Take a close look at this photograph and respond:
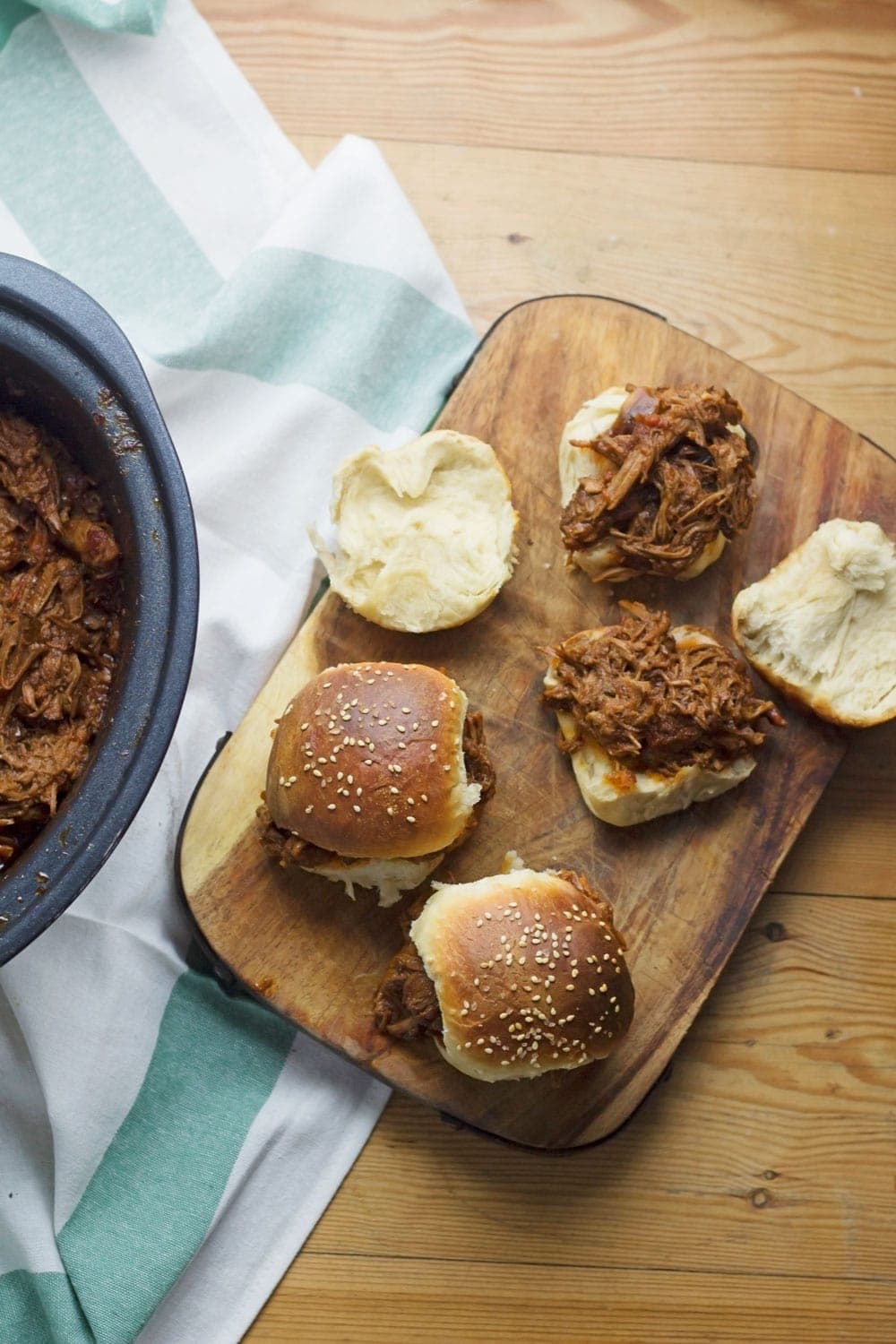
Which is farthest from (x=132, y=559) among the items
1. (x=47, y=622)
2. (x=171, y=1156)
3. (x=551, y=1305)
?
(x=551, y=1305)

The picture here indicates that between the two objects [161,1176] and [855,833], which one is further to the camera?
[855,833]

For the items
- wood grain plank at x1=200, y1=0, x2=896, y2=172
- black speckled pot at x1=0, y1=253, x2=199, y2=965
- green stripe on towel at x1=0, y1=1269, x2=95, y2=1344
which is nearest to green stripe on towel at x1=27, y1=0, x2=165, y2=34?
wood grain plank at x1=200, y1=0, x2=896, y2=172

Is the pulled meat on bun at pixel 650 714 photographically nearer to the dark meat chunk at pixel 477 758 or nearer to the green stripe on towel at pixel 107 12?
the dark meat chunk at pixel 477 758

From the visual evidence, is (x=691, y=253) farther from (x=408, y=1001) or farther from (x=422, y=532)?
(x=408, y=1001)

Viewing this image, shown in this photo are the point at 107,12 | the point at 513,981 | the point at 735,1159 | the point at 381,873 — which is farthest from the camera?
the point at 735,1159

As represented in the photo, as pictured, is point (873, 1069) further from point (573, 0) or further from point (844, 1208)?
point (573, 0)

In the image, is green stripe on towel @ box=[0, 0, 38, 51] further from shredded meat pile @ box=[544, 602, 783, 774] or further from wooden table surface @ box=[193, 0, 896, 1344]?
shredded meat pile @ box=[544, 602, 783, 774]
